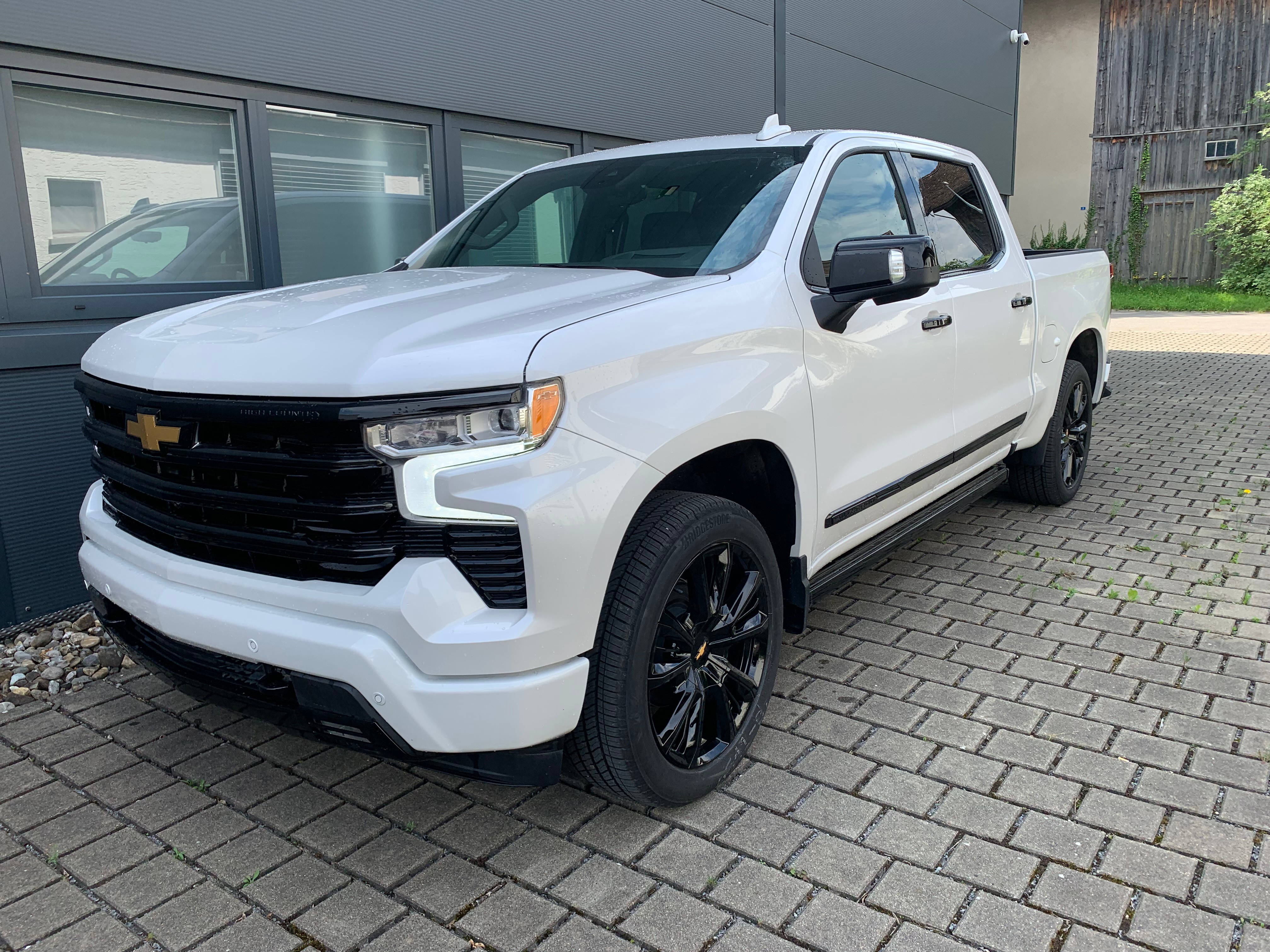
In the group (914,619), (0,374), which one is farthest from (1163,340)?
(0,374)

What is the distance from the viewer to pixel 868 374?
328 centimetres

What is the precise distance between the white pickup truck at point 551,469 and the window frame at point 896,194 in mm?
20

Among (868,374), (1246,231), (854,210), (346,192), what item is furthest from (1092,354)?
(1246,231)

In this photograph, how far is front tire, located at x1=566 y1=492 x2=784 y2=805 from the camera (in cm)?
238

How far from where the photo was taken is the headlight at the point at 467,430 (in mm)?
2123

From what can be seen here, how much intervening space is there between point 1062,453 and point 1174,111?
727 inches

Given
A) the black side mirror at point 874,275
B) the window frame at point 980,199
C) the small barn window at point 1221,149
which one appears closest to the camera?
the black side mirror at point 874,275

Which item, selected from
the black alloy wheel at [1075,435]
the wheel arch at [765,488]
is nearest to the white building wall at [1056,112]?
the black alloy wheel at [1075,435]

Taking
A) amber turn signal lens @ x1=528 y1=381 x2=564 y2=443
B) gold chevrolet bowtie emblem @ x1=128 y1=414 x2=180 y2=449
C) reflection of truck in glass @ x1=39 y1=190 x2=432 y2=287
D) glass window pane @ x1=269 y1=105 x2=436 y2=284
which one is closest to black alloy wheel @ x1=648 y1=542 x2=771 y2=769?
amber turn signal lens @ x1=528 y1=381 x2=564 y2=443

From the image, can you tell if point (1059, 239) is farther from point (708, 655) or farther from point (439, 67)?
point (708, 655)

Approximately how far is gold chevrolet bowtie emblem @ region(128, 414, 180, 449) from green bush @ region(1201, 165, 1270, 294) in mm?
20835

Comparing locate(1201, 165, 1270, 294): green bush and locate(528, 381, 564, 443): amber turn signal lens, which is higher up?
locate(1201, 165, 1270, 294): green bush

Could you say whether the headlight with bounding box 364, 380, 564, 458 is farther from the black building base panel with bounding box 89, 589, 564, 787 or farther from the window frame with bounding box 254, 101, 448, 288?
the window frame with bounding box 254, 101, 448, 288

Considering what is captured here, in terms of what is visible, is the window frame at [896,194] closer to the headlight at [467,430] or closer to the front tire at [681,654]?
the front tire at [681,654]
